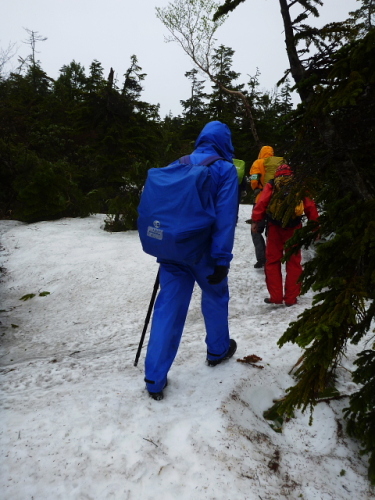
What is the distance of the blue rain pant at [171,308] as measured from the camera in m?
2.73

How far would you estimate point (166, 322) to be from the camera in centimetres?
276

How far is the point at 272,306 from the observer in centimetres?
530

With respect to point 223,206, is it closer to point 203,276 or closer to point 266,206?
point 203,276

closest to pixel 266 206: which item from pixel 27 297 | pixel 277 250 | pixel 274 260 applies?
pixel 277 250

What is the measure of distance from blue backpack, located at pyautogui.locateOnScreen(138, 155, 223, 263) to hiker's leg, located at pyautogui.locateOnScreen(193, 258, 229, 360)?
22 cm

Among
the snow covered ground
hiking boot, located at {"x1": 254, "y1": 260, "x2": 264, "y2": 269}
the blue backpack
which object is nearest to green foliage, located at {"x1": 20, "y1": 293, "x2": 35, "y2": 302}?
the snow covered ground

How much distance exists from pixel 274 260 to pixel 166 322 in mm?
2714

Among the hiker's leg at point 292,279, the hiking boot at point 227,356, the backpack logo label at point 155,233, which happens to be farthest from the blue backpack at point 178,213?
the hiker's leg at point 292,279

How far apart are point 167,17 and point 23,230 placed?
49.8ft

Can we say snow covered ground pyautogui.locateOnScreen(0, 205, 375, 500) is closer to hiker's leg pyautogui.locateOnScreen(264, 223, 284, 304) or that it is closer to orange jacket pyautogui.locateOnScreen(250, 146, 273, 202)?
hiker's leg pyautogui.locateOnScreen(264, 223, 284, 304)

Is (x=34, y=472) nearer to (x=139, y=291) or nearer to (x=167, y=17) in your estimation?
(x=139, y=291)

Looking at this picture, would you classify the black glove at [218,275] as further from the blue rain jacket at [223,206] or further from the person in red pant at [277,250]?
the person in red pant at [277,250]

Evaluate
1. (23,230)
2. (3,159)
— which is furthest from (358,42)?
(3,159)

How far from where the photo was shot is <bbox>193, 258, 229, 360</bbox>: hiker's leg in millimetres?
2852
